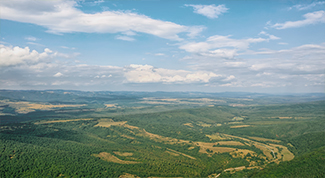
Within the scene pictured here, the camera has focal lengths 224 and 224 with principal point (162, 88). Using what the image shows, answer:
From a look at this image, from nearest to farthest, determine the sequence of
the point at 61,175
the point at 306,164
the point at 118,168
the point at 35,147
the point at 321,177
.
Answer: the point at 321,177
the point at 61,175
the point at 306,164
the point at 118,168
the point at 35,147

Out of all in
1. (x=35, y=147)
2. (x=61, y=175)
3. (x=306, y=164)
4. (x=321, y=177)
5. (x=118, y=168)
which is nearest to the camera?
(x=321, y=177)

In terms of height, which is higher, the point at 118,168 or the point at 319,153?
the point at 319,153

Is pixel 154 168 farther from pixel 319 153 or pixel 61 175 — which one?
pixel 319 153

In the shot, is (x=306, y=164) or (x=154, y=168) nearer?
(x=306, y=164)

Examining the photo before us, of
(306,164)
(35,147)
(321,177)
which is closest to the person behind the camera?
(321,177)

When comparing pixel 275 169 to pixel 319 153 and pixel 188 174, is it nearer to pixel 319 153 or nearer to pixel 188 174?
pixel 319 153

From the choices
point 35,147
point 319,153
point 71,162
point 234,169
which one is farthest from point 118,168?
point 319,153

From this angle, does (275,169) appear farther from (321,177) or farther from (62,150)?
(62,150)

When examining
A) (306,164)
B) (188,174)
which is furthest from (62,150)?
(306,164)

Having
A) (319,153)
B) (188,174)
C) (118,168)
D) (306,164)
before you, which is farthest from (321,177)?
(118,168)
